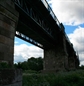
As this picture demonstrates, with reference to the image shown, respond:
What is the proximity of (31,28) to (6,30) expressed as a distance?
14854 millimetres

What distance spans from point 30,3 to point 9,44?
11.0 metres

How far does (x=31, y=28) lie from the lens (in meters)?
21.2

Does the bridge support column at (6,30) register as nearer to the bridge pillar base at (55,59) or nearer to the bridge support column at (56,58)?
the bridge support column at (56,58)

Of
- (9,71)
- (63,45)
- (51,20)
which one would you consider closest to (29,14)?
(51,20)

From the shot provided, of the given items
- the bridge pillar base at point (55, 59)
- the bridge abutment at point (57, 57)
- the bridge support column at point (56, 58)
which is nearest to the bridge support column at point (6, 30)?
the bridge abutment at point (57, 57)

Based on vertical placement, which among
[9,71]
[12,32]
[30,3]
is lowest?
[9,71]

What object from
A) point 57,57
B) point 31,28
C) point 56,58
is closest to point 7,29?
point 31,28

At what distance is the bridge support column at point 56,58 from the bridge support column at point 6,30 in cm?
2513

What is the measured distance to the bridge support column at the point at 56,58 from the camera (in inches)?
1260

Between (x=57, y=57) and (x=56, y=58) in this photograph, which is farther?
(x=56, y=58)

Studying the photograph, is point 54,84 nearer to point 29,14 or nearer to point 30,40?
point 29,14

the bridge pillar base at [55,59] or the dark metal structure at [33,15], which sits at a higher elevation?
the dark metal structure at [33,15]

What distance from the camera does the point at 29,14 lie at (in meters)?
16.7

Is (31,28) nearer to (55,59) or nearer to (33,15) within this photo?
(33,15)
